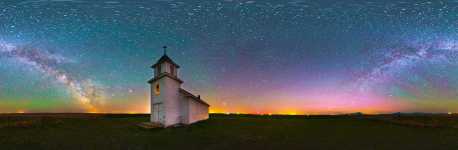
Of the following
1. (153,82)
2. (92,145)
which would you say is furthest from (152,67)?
(92,145)

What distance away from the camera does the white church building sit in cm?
3381

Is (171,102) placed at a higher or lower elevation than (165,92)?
lower

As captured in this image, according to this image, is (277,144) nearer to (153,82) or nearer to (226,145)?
(226,145)

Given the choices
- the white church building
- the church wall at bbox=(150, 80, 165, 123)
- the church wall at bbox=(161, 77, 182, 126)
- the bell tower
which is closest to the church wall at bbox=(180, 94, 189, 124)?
the white church building

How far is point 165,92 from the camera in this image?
3388 centimetres

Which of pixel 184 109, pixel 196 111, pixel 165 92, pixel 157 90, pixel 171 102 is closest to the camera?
pixel 165 92

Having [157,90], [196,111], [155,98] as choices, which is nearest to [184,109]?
[196,111]

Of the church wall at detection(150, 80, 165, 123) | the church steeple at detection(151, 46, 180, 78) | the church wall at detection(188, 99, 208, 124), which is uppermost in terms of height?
the church steeple at detection(151, 46, 180, 78)

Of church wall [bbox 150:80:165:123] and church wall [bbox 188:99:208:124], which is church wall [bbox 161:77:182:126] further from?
church wall [bbox 188:99:208:124]

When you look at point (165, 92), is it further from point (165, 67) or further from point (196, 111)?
point (196, 111)

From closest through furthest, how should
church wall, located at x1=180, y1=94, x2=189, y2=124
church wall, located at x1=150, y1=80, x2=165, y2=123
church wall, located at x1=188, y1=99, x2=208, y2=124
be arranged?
church wall, located at x1=150, y1=80, x2=165, y2=123 → church wall, located at x1=180, y1=94, x2=189, y2=124 → church wall, located at x1=188, y1=99, x2=208, y2=124

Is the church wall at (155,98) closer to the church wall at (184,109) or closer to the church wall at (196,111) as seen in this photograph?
the church wall at (184,109)

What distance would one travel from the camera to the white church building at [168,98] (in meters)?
33.8

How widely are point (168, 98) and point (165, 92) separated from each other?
0.83 m
